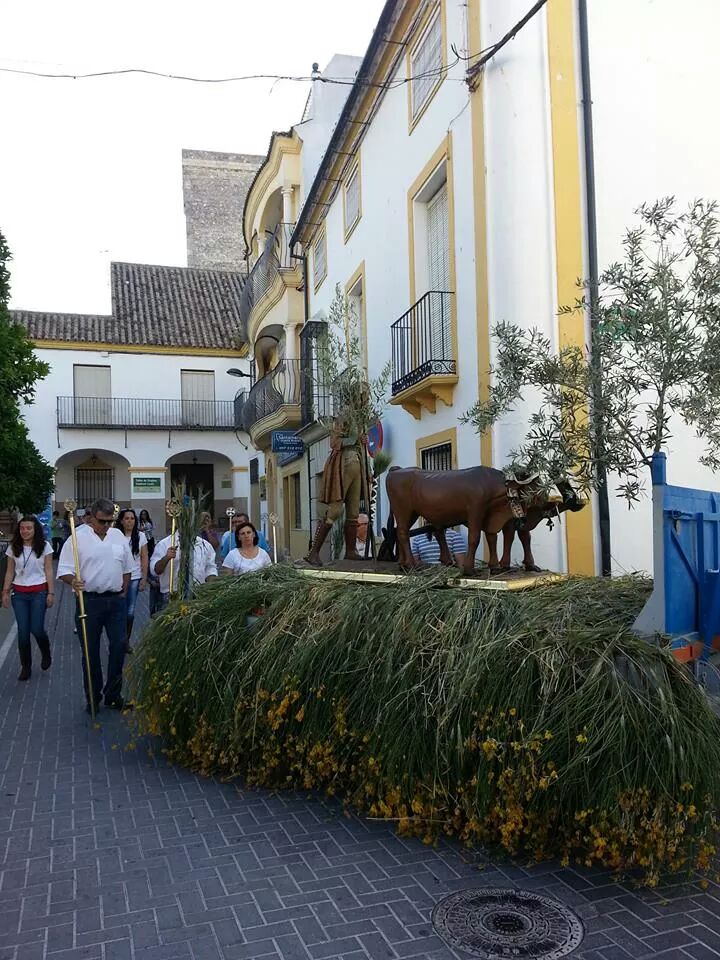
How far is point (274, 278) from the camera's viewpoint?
2000 centimetres

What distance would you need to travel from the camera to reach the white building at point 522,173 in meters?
9.02

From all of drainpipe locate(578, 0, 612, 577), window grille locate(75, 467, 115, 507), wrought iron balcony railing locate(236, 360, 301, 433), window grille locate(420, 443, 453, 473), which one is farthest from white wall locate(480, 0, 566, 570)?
window grille locate(75, 467, 115, 507)

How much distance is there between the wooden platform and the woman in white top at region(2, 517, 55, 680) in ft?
11.1

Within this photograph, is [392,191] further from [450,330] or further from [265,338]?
[265,338]

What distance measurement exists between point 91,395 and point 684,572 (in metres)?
29.5

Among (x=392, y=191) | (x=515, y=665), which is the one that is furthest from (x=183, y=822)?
(x=392, y=191)

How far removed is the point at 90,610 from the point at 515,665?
4379mm

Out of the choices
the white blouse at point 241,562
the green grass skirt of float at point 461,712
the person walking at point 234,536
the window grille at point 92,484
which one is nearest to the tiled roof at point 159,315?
the window grille at point 92,484

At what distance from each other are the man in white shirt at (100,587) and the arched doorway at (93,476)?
25.5 meters

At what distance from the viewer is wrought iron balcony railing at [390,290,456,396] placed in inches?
406

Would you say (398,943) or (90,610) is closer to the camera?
(398,943)

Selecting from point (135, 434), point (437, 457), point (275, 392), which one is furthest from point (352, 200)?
point (135, 434)

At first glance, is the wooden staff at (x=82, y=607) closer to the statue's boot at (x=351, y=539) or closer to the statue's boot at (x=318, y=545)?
the statue's boot at (x=318, y=545)

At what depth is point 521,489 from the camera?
5.69m
